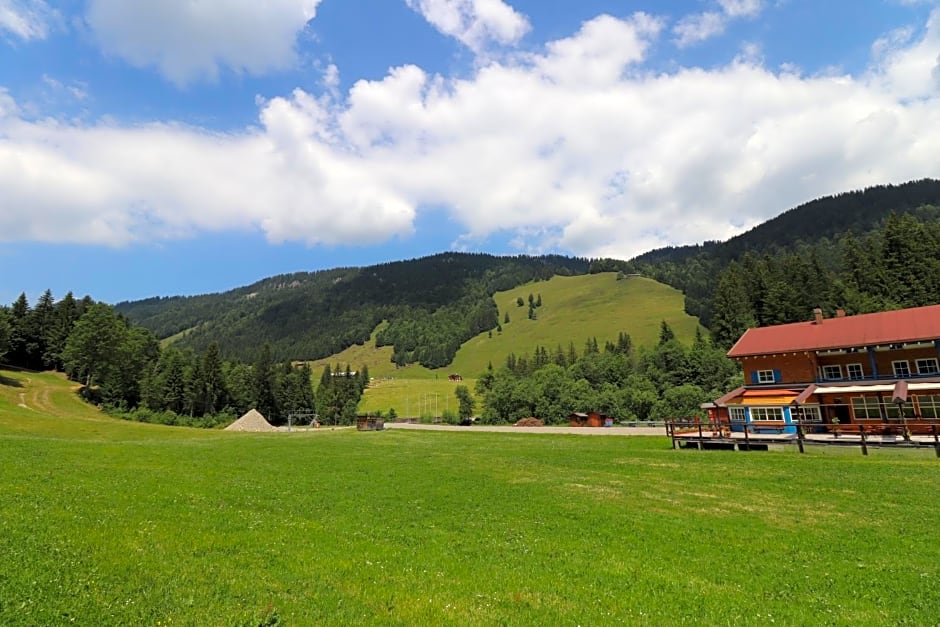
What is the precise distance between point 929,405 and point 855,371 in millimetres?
6081

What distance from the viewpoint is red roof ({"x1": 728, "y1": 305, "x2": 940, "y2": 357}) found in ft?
143

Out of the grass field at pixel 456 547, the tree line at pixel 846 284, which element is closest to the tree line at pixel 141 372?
the grass field at pixel 456 547

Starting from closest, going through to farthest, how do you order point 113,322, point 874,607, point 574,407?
point 874,607 < point 113,322 < point 574,407

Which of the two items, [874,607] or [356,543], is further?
[356,543]

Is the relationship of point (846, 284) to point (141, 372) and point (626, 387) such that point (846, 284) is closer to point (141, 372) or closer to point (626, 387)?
point (626, 387)

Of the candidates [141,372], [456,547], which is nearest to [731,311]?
[456,547]

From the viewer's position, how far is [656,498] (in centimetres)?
1823

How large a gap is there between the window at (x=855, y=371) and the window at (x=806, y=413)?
4.60 meters

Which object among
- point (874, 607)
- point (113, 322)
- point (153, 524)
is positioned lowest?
point (874, 607)

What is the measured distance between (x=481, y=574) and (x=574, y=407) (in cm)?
10942

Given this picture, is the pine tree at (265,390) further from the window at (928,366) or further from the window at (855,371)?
the window at (928,366)

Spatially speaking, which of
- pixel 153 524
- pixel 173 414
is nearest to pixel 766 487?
pixel 153 524

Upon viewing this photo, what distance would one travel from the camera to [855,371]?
153 feet

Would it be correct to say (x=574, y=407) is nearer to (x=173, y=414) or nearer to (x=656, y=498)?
(x=173, y=414)
